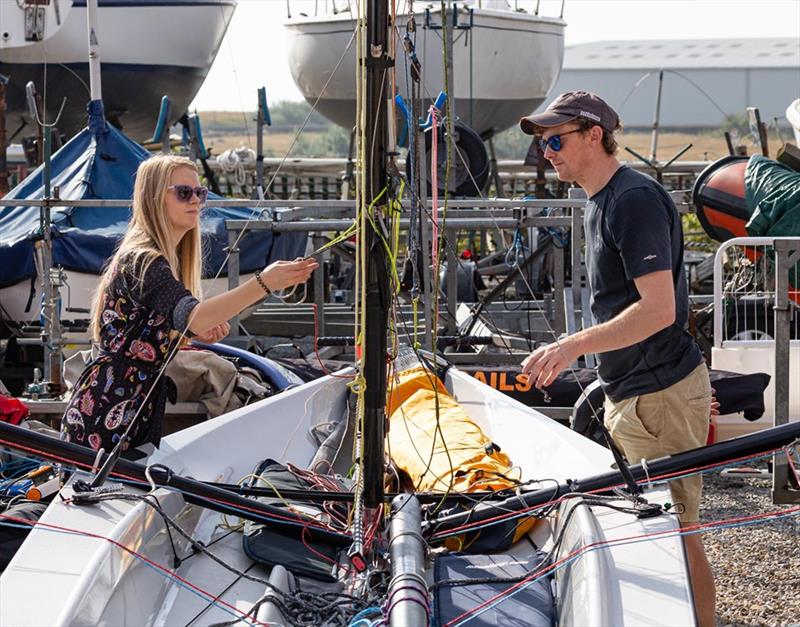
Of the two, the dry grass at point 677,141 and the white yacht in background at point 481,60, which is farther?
the dry grass at point 677,141

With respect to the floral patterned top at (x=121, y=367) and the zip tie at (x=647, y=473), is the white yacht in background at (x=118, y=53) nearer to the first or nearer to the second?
the floral patterned top at (x=121, y=367)

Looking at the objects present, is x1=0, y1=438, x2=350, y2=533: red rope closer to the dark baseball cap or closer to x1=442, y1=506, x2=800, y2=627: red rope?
x1=442, y1=506, x2=800, y2=627: red rope

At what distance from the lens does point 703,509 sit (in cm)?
640

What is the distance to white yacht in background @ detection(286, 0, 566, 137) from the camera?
53.3ft

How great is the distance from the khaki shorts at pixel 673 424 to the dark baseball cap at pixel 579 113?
34.4 inches

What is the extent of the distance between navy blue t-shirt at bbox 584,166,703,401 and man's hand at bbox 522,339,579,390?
0.34 m

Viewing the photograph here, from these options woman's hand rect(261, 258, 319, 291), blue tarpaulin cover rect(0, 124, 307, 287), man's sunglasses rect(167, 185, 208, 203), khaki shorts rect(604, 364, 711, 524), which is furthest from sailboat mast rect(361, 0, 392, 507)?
blue tarpaulin cover rect(0, 124, 307, 287)

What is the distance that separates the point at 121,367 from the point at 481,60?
43.2 ft

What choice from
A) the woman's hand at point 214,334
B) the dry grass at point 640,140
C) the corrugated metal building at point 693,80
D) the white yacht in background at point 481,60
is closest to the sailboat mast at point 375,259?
the woman's hand at point 214,334

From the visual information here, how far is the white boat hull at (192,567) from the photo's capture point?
10.0ft

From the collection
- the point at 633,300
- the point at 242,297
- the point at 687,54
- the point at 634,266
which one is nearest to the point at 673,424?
the point at 633,300

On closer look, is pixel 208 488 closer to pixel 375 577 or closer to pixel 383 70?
pixel 375 577

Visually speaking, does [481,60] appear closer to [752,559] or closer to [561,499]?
[752,559]

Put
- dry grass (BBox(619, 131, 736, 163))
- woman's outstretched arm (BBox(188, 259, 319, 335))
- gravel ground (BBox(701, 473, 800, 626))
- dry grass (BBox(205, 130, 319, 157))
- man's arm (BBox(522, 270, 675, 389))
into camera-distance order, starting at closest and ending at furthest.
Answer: man's arm (BBox(522, 270, 675, 389))
woman's outstretched arm (BBox(188, 259, 319, 335))
gravel ground (BBox(701, 473, 800, 626))
dry grass (BBox(619, 131, 736, 163))
dry grass (BBox(205, 130, 319, 157))
